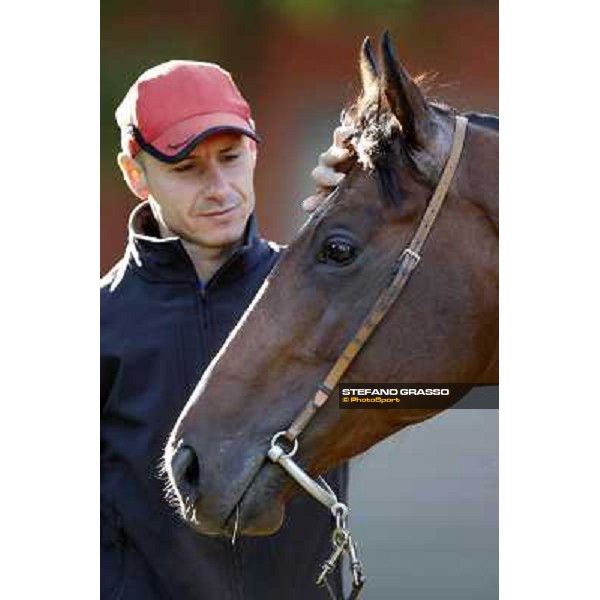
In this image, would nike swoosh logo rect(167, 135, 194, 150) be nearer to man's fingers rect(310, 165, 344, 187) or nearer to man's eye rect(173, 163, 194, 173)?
man's eye rect(173, 163, 194, 173)

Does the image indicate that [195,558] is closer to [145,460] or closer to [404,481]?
[145,460]

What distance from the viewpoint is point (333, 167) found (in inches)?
89.9

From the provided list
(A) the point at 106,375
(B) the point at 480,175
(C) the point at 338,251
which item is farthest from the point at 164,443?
(B) the point at 480,175

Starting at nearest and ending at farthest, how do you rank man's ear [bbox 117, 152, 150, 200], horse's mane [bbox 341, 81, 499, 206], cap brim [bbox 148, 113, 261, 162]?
horse's mane [bbox 341, 81, 499, 206] < cap brim [bbox 148, 113, 261, 162] < man's ear [bbox 117, 152, 150, 200]

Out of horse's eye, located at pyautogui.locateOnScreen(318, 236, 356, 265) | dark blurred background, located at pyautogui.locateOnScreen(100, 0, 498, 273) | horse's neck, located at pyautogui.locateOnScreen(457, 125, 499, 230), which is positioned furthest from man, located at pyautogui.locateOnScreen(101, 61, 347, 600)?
horse's neck, located at pyautogui.locateOnScreen(457, 125, 499, 230)

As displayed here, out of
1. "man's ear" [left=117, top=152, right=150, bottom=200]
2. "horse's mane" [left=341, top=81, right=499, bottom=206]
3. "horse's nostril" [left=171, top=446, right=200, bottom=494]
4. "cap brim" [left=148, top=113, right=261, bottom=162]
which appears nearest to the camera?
"horse's nostril" [left=171, top=446, right=200, bottom=494]

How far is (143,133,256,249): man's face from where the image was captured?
2428mm

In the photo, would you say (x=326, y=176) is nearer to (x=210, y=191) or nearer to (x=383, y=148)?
(x=383, y=148)

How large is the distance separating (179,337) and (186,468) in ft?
1.32

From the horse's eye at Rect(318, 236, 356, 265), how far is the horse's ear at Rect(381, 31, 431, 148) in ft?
0.73

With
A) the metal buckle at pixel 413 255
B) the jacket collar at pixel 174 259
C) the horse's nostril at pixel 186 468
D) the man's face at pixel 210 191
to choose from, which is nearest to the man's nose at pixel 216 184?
the man's face at pixel 210 191

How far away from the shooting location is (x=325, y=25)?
2604 mm

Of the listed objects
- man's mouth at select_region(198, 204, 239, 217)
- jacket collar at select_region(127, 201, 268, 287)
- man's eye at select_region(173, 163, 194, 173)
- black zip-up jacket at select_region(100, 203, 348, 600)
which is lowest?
black zip-up jacket at select_region(100, 203, 348, 600)
